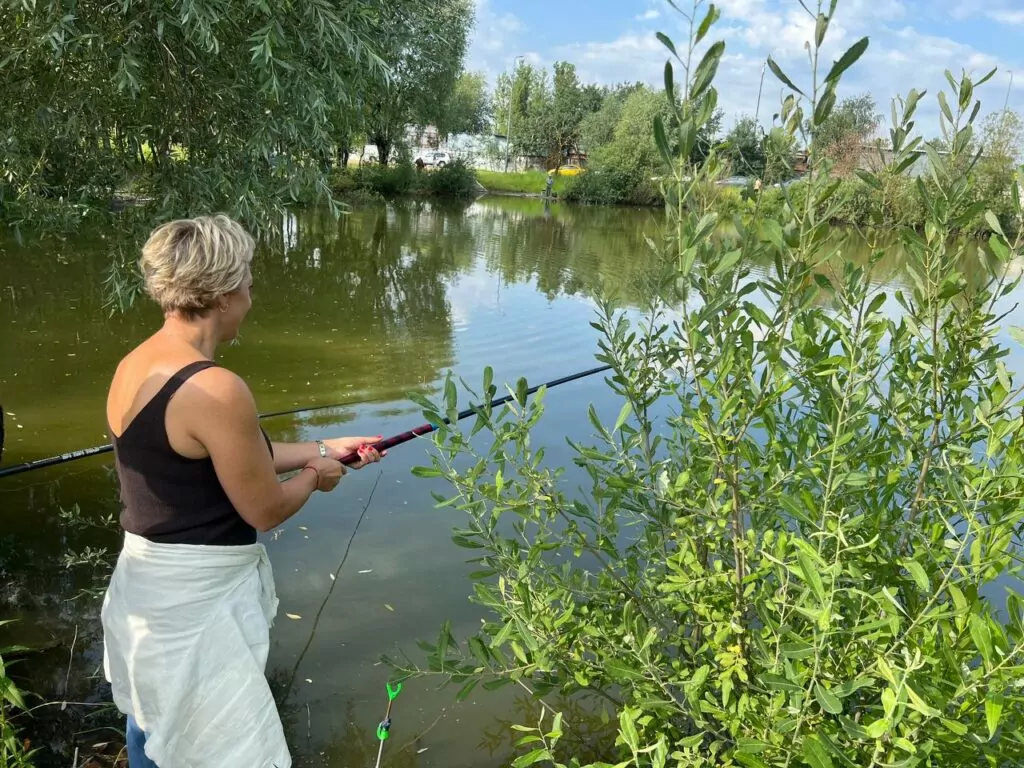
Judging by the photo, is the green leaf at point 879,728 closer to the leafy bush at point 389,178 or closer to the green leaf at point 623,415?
the green leaf at point 623,415


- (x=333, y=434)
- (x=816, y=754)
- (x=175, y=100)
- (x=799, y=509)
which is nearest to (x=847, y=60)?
(x=799, y=509)

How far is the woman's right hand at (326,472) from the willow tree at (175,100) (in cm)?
233

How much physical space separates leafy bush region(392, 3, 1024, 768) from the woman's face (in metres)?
0.62

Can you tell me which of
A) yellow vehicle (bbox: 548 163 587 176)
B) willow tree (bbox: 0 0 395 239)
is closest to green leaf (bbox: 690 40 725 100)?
willow tree (bbox: 0 0 395 239)

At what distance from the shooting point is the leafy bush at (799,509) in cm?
169

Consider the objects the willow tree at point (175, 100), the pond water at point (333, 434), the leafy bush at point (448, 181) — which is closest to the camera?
the pond water at point (333, 434)

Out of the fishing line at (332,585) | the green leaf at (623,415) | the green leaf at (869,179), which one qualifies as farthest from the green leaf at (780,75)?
the fishing line at (332,585)

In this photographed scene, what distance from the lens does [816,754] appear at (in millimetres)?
1500

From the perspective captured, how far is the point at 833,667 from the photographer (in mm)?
1905

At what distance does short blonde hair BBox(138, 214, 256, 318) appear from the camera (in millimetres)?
1940

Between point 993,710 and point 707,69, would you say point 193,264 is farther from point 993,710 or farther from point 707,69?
point 993,710

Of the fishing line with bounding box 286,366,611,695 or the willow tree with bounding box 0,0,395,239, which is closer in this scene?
the fishing line with bounding box 286,366,611,695

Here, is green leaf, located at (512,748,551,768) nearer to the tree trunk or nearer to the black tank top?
the black tank top

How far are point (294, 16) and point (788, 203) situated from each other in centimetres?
321
